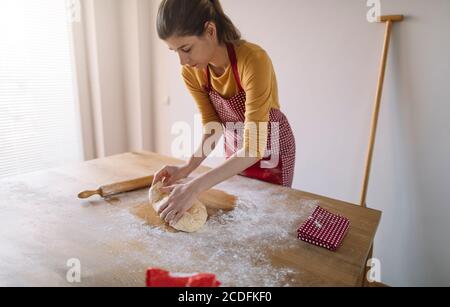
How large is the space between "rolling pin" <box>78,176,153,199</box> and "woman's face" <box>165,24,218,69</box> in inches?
18.0

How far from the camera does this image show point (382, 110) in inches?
61.3

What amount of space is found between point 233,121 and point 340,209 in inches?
21.8

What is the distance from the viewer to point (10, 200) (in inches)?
38.6

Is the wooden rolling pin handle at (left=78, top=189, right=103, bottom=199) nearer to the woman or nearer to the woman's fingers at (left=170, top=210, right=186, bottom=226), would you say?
the woman

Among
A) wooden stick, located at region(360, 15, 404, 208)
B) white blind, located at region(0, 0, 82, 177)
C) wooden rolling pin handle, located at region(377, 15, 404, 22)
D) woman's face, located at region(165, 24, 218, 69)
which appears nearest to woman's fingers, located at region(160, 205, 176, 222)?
woman's face, located at region(165, 24, 218, 69)

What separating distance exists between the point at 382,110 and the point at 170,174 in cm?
116

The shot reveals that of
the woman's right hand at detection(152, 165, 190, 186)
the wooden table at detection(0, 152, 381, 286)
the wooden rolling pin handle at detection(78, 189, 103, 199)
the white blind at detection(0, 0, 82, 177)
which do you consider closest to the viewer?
the wooden table at detection(0, 152, 381, 286)

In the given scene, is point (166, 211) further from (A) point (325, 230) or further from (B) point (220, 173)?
(A) point (325, 230)

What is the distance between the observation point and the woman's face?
0.88 meters

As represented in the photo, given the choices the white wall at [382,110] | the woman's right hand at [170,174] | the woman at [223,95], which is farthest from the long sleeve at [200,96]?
the white wall at [382,110]
